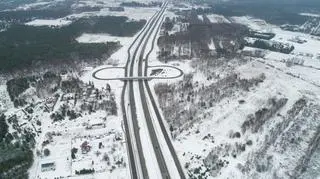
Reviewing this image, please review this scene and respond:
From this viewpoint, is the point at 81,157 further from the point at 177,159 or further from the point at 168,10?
the point at 168,10

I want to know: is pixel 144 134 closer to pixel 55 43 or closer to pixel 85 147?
pixel 85 147

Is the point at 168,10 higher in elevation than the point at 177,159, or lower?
higher

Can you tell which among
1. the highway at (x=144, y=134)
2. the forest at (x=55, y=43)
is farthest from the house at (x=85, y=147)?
the forest at (x=55, y=43)

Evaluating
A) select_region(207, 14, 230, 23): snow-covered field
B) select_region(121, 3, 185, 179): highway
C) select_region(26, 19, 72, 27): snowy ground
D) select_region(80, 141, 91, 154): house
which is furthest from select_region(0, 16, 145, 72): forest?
select_region(80, 141, 91, 154): house

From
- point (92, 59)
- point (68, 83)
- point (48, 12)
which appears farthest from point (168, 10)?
point (68, 83)

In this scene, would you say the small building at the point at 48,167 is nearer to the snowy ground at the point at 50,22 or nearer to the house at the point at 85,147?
Result: the house at the point at 85,147

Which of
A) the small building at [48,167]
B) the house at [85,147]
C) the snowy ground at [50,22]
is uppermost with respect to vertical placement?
the snowy ground at [50,22]

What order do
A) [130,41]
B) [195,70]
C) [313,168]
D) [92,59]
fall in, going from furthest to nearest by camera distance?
[130,41] < [92,59] < [195,70] < [313,168]

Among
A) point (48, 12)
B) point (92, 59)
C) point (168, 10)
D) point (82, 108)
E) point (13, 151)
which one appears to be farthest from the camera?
point (168, 10)

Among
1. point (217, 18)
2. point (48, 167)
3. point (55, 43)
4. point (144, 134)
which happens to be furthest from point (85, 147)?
point (217, 18)
